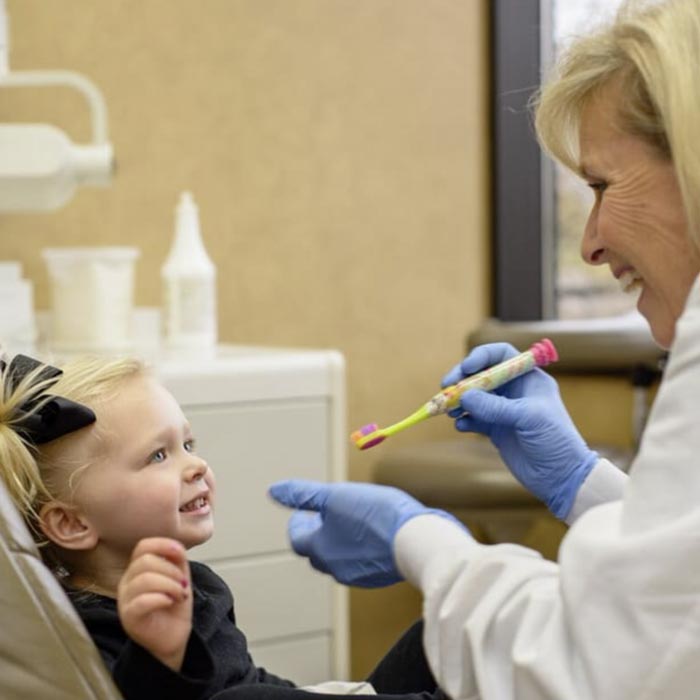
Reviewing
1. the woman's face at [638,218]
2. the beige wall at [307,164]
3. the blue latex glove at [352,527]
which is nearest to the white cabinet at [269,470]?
the beige wall at [307,164]

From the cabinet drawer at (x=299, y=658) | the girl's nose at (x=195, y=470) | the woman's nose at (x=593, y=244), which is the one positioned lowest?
the cabinet drawer at (x=299, y=658)

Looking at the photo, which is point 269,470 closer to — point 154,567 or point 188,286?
point 188,286

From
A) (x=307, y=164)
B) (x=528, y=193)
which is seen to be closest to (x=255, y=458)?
(x=307, y=164)

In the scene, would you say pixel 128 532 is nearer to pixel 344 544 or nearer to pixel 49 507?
pixel 49 507

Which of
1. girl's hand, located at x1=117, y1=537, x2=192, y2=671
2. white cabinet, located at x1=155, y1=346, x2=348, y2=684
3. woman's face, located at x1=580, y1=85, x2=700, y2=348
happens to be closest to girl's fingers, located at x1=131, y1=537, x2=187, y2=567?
girl's hand, located at x1=117, y1=537, x2=192, y2=671

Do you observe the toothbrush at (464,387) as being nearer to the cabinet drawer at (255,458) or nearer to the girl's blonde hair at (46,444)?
the girl's blonde hair at (46,444)

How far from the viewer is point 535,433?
1490 mm

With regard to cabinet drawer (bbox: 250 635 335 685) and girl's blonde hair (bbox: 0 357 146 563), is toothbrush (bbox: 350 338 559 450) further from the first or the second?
cabinet drawer (bbox: 250 635 335 685)

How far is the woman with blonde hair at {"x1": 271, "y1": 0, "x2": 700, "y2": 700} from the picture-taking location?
1013mm

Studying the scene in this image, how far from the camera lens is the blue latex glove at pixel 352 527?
1.23 metres

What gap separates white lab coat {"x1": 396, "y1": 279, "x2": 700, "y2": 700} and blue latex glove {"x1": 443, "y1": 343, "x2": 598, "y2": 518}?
0.34m

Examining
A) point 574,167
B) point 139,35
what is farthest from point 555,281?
point 574,167

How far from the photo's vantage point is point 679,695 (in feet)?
3.31

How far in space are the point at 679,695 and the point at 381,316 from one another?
8.47 ft
